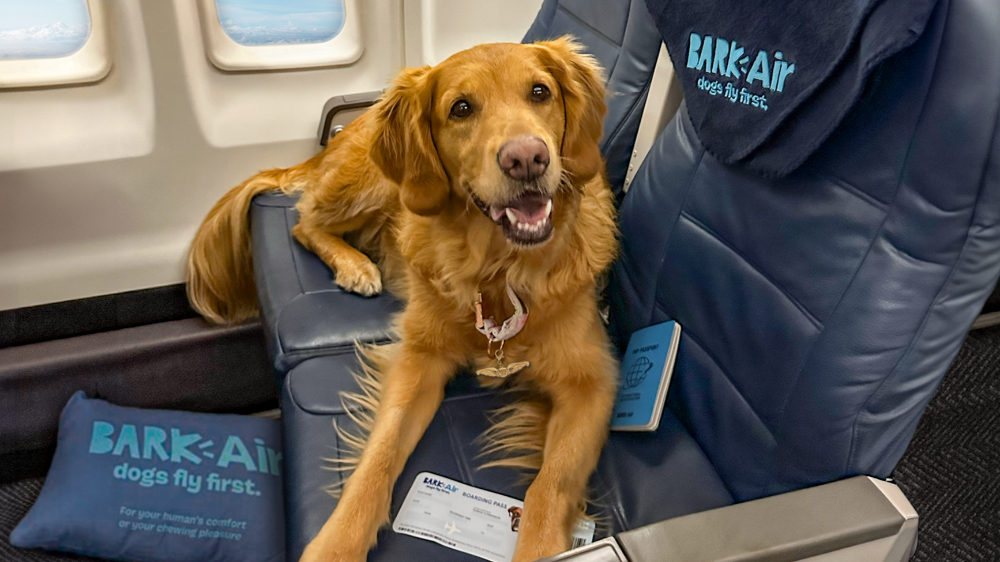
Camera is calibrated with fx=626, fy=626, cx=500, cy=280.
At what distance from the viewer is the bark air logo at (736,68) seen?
108 cm

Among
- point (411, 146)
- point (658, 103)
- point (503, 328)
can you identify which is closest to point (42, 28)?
point (411, 146)

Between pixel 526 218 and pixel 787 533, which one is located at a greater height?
pixel 526 218

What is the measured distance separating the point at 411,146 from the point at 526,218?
0.38 m

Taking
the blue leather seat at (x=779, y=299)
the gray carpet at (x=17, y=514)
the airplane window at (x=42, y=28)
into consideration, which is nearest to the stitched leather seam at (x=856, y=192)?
the blue leather seat at (x=779, y=299)

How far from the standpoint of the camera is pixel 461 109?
4.80 feet

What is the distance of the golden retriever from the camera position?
1.30 m

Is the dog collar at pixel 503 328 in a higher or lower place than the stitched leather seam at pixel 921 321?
lower

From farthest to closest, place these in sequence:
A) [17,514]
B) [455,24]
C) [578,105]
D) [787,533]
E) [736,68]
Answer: [455,24]
[17,514]
[578,105]
[736,68]
[787,533]

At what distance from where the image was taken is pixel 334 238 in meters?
2.26

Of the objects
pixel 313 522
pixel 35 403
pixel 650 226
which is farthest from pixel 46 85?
pixel 650 226

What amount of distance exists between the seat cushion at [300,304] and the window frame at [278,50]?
64 cm

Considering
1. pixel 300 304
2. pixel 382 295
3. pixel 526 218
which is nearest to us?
pixel 526 218

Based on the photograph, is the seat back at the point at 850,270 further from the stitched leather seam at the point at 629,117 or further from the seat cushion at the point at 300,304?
the seat cushion at the point at 300,304

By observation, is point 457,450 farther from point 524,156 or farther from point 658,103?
point 658,103
